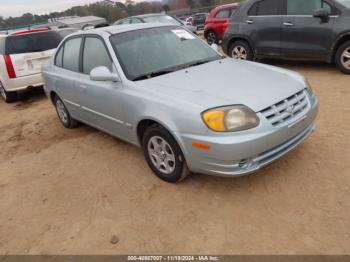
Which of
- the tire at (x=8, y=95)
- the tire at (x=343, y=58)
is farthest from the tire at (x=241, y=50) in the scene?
the tire at (x=8, y=95)

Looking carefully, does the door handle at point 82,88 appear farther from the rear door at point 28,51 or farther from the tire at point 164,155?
the rear door at point 28,51

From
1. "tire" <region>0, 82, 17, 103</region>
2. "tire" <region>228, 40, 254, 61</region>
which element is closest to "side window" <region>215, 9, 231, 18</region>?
"tire" <region>228, 40, 254, 61</region>

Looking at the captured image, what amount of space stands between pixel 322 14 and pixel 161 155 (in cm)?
501

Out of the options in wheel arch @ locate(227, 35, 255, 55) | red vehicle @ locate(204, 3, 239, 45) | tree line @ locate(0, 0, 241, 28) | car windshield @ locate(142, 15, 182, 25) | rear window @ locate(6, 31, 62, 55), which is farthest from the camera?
tree line @ locate(0, 0, 241, 28)

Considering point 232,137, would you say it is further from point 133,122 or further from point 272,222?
point 133,122

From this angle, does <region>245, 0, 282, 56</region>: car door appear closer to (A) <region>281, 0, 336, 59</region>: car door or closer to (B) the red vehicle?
(A) <region>281, 0, 336, 59</region>: car door

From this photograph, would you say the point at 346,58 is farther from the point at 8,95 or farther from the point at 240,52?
the point at 8,95

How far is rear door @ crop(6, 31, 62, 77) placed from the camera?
7.66 meters

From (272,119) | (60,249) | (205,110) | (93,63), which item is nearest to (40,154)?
(93,63)

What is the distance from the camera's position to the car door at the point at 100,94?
12.9 ft

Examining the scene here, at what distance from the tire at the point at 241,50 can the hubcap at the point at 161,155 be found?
5265 mm

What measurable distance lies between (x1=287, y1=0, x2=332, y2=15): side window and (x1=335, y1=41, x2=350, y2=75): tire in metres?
0.77

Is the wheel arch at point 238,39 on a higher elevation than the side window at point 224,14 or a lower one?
lower

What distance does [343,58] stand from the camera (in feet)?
21.7
